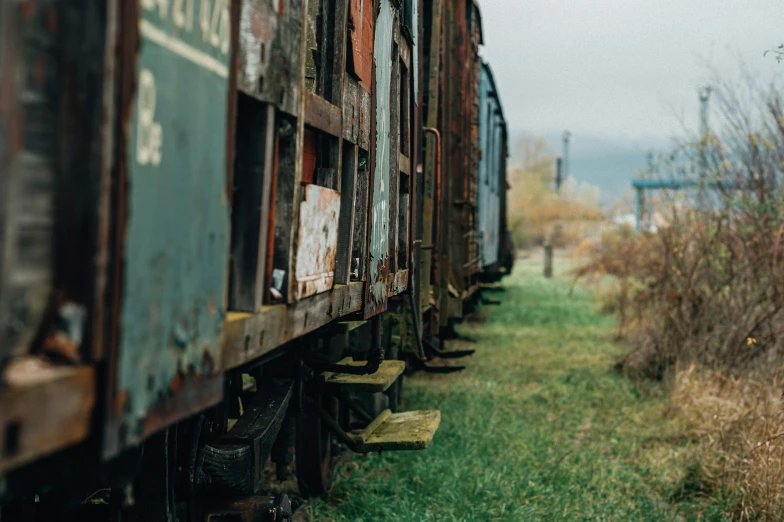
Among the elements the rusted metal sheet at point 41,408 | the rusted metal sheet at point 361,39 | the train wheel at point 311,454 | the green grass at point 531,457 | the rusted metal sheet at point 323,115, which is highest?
the rusted metal sheet at point 361,39

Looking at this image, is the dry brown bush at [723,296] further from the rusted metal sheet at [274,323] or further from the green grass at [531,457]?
the rusted metal sheet at [274,323]

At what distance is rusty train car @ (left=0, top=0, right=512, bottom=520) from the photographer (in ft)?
4.46

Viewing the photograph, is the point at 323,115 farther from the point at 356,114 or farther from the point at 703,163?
the point at 703,163

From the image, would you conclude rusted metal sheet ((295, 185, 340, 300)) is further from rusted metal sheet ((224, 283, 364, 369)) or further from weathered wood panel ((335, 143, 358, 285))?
weathered wood panel ((335, 143, 358, 285))

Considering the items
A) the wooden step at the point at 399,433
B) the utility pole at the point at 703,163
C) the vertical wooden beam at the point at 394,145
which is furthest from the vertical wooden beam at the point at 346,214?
the utility pole at the point at 703,163

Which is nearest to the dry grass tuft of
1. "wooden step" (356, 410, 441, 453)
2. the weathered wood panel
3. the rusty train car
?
"wooden step" (356, 410, 441, 453)

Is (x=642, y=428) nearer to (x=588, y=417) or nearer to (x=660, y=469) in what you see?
(x=588, y=417)

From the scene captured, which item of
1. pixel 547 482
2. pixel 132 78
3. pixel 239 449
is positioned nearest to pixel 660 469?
pixel 547 482

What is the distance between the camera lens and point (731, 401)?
23.4ft

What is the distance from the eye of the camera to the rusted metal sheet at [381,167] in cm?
402

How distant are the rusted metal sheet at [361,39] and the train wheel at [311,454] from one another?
230 cm

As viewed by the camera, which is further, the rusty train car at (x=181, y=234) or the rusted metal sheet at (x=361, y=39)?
the rusted metal sheet at (x=361, y=39)

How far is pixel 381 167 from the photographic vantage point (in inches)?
166

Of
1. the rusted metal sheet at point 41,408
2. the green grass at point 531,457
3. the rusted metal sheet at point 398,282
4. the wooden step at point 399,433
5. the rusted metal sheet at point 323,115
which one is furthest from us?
the green grass at point 531,457
